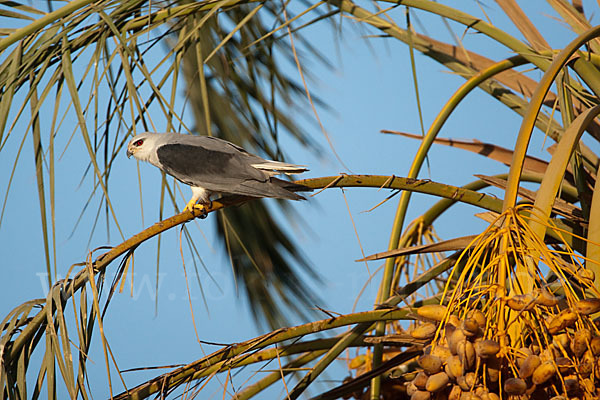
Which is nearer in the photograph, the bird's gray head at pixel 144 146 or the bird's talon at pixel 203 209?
the bird's talon at pixel 203 209

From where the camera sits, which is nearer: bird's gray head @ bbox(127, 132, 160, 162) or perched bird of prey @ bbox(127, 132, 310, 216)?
perched bird of prey @ bbox(127, 132, 310, 216)

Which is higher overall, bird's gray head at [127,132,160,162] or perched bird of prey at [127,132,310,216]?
bird's gray head at [127,132,160,162]

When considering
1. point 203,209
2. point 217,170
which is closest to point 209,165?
point 217,170

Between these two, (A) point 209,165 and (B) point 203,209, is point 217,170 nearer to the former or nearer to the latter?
(A) point 209,165

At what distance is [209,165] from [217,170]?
4 centimetres

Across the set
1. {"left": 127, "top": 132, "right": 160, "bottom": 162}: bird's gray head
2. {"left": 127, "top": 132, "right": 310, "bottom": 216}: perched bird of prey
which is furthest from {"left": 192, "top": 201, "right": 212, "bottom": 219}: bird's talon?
{"left": 127, "top": 132, "right": 160, "bottom": 162}: bird's gray head

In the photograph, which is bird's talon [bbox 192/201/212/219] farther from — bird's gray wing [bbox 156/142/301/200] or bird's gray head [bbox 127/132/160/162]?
bird's gray head [bbox 127/132/160/162]

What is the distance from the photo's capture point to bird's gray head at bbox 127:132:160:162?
1.39 m

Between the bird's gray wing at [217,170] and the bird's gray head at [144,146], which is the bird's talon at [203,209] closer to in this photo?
the bird's gray wing at [217,170]

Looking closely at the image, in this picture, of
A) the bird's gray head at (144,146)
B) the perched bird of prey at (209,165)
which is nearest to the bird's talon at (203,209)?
the perched bird of prey at (209,165)

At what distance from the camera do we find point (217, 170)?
4.03ft

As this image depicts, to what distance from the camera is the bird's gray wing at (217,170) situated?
3.55 feet

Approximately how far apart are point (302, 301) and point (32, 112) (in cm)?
146

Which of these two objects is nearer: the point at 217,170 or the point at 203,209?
the point at 203,209
